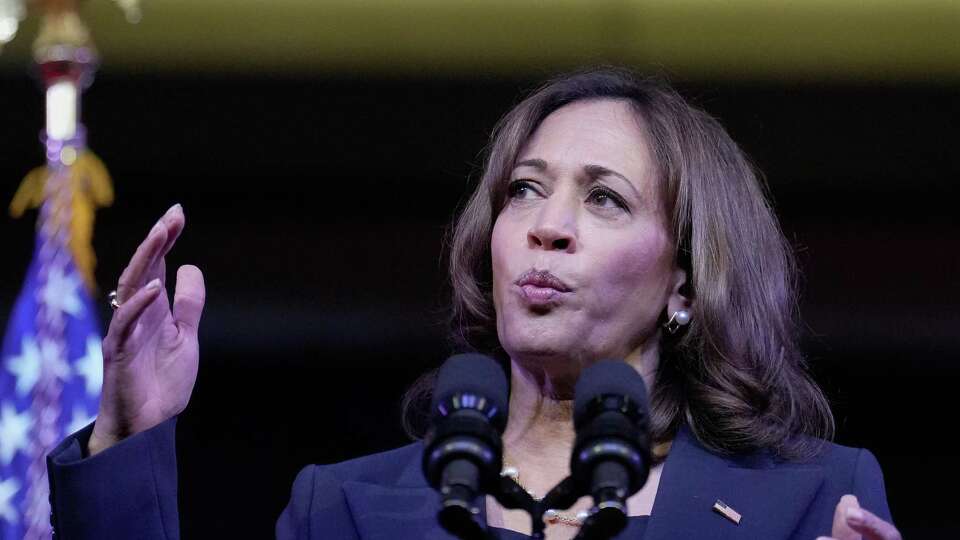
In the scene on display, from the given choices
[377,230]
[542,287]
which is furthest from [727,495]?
[377,230]

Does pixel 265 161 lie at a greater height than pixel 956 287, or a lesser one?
greater

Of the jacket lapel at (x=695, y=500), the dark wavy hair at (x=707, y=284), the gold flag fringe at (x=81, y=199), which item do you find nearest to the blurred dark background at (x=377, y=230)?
the gold flag fringe at (x=81, y=199)

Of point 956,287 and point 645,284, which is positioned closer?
point 645,284

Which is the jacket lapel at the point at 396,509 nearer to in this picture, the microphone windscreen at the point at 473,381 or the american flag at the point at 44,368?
the microphone windscreen at the point at 473,381

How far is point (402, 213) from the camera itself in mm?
4070

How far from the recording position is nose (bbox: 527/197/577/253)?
230 centimetres

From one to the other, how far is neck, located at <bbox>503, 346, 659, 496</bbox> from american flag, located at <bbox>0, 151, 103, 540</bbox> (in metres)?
1.52

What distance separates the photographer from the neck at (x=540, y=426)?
7.82 feet

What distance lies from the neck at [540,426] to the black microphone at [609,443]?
0.62 meters

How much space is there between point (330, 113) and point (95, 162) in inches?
24.4

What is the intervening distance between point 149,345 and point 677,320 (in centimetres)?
83

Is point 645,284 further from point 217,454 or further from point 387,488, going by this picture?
point 217,454

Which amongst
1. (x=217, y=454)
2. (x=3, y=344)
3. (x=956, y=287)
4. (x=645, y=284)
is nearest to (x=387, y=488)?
(x=645, y=284)

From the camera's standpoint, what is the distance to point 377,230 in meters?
4.08
